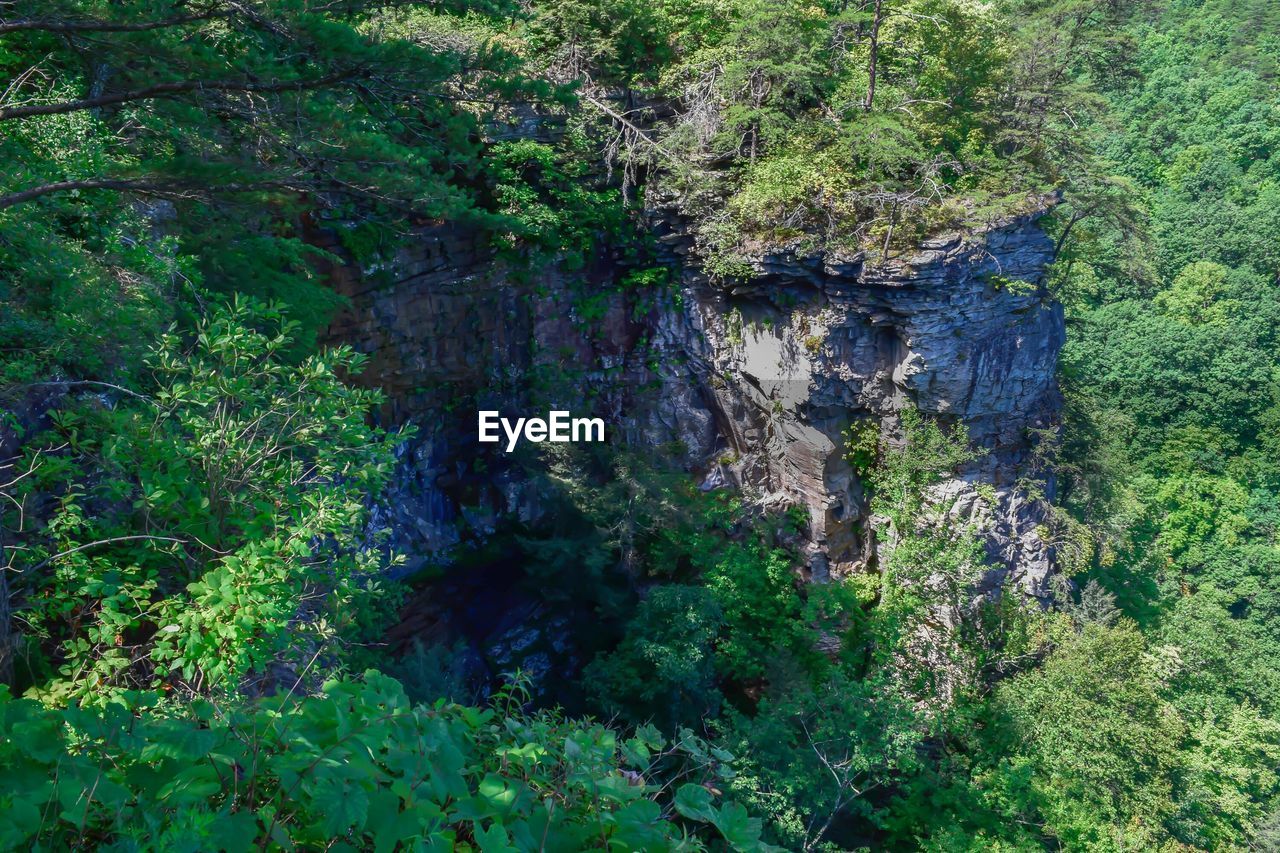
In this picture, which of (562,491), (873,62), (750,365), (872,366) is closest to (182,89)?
(562,491)

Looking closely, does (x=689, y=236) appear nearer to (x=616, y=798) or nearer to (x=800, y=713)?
(x=800, y=713)

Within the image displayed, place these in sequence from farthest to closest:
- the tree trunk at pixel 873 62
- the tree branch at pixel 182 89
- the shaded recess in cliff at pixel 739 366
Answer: the shaded recess in cliff at pixel 739 366 → the tree trunk at pixel 873 62 → the tree branch at pixel 182 89

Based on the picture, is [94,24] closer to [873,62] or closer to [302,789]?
[302,789]

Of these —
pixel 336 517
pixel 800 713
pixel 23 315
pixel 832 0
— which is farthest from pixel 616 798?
pixel 832 0

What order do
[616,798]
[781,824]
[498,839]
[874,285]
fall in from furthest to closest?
[874,285]
[781,824]
[616,798]
[498,839]

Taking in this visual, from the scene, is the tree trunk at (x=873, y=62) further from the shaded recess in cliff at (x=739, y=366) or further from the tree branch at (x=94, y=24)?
the tree branch at (x=94, y=24)

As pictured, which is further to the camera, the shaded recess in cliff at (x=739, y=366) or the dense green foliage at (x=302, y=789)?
the shaded recess in cliff at (x=739, y=366)

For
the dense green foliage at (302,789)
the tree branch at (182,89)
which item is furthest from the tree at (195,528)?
the tree branch at (182,89)
